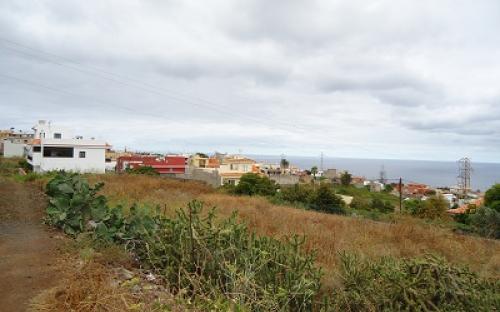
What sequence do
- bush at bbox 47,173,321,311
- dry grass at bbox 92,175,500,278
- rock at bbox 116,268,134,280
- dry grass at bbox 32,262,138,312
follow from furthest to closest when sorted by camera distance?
dry grass at bbox 92,175,500,278 → rock at bbox 116,268,134,280 → bush at bbox 47,173,321,311 → dry grass at bbox 32,262,138,312

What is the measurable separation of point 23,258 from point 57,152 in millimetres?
34776

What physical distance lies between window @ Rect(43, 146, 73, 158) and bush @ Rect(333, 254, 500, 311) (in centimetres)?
3605

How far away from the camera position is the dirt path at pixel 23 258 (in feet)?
7.66

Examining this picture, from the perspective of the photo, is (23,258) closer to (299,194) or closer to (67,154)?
(299,194)

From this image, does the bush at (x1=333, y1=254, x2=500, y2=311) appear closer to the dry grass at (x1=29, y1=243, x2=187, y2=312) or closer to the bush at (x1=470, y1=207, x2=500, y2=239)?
the dry grass at (x1=29, y1=243, x2=187, y2=312)

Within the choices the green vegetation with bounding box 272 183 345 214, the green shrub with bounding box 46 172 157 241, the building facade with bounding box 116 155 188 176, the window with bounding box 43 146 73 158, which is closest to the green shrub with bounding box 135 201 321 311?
the green shrub with bounding box 46 172 157 241

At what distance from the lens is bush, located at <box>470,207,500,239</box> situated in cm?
1031

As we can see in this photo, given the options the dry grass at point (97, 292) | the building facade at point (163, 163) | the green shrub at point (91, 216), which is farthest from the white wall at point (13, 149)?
the dry grass at point (97, 292)

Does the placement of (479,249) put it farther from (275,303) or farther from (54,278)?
(54,278)

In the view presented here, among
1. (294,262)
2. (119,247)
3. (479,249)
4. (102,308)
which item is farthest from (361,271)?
(479,249)

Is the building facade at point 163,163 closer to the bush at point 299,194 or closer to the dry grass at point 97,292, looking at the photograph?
the bush at point 299,194

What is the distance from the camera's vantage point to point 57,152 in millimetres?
33156

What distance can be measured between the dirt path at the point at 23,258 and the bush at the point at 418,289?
2.40 meters

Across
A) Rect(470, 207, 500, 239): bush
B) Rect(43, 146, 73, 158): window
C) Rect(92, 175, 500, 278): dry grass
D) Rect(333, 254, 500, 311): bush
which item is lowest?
Rect(470, 207, 500, 239): bush
